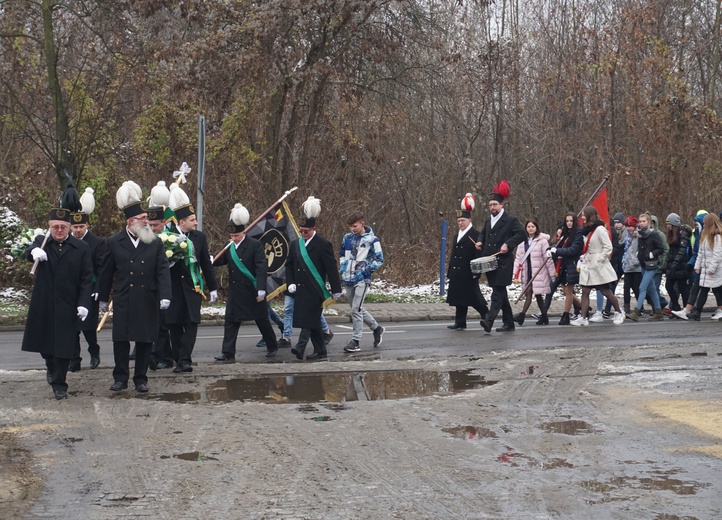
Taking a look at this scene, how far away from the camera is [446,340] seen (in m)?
14.8

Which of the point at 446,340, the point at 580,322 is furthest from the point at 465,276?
the point at 580,322

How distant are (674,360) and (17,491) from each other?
7.94 metres

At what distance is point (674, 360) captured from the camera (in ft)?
40.5

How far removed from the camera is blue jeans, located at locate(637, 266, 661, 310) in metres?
18.0

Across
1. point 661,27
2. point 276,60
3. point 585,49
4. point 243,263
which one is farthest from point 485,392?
point 661,27

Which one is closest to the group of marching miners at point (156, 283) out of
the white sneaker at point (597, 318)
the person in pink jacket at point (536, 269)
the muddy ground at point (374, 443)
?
the muddy ground at point (374, 443)

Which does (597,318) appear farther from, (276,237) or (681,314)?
(276,237)

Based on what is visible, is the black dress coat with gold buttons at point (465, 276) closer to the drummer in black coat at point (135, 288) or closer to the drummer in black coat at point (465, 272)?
the drummer in black coat at point (465, 272)

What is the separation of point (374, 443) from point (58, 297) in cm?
389

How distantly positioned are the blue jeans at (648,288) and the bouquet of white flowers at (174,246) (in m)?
8.87

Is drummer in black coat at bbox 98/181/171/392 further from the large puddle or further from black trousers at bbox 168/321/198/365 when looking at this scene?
black trousers at bbox 168/321/198/365

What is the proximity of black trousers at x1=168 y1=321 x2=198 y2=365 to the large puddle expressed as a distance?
0.86m

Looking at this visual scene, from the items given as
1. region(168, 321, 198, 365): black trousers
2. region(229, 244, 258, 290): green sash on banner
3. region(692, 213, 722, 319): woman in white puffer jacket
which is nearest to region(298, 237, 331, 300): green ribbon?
region(229, 244, 258, 290): green sash on banner

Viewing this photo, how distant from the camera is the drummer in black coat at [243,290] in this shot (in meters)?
13.1
